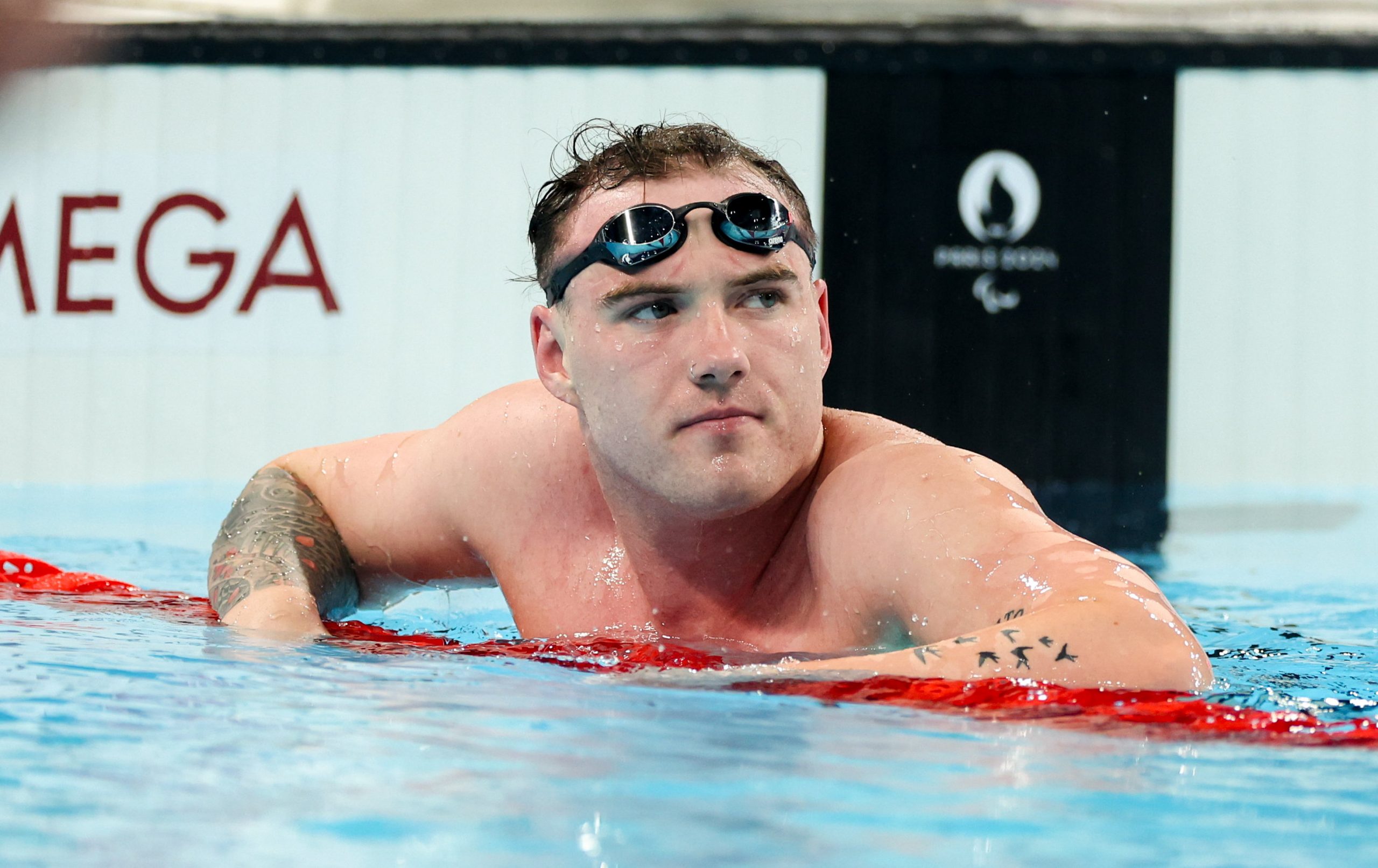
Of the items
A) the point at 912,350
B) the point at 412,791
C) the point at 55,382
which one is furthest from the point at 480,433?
the point at 55,382

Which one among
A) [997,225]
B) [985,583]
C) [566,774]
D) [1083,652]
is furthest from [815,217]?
[566,774]

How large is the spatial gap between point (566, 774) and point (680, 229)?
104cm

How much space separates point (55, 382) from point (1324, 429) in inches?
220

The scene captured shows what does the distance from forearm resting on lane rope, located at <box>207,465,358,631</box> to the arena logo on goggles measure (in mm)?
3449

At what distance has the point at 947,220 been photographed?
6.27 metres

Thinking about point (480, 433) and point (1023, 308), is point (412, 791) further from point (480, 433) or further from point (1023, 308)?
point (1023, 308)

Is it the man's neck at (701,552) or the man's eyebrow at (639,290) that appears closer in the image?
the man's eyebrow at (639,290)

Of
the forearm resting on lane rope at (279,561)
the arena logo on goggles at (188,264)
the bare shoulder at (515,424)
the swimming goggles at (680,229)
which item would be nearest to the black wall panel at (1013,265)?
the arena logo on goggles at (188,264)

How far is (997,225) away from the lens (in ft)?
20.6

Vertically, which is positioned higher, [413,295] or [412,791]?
[413,295]

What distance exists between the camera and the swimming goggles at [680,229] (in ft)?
7.36

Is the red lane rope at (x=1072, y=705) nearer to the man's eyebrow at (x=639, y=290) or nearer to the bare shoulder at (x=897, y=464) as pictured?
the bare shoulder at (x=897, y=464)

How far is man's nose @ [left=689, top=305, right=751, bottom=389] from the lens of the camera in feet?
6.96

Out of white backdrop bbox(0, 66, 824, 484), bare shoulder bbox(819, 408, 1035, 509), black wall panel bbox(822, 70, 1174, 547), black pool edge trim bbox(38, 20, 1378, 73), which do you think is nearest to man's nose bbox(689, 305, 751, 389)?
bare shoulder bbox(819, 408, 1035, 509)
